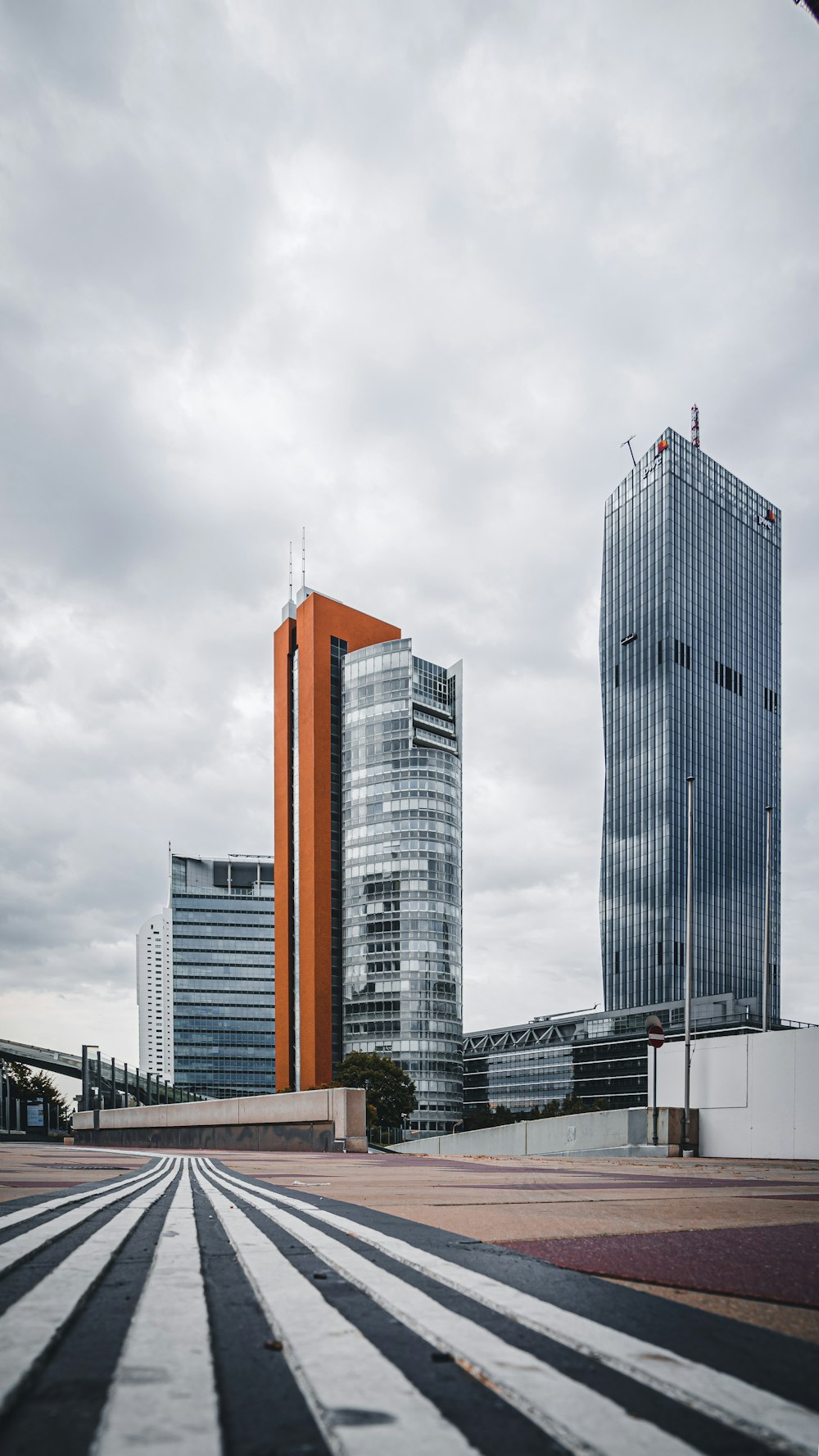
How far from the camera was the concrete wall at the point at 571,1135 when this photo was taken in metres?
32.4

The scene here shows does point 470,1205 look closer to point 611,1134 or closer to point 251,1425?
point 251,1425

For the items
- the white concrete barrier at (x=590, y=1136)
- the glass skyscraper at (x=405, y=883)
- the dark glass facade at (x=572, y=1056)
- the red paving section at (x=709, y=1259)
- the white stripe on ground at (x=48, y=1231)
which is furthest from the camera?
the glass skyscraper at (x=405, y=883)

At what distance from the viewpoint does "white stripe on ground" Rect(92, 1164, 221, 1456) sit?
2.23m

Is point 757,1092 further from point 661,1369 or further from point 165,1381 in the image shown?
point 165,1381

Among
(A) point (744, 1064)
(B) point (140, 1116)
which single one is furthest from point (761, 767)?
(A) point (744, 1064)

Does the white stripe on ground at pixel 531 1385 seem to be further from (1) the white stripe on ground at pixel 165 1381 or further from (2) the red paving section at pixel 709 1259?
(2) the red paving section at pixel 709 1259

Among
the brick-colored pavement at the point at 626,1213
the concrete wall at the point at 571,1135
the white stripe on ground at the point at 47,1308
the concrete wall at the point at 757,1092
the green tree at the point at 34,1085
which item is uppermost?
the white stripe on ground at the point at 47,1308

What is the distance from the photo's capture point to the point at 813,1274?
474cm

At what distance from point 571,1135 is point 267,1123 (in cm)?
1188

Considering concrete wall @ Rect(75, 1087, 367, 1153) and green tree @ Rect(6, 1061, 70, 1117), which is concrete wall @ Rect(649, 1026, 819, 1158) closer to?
concrete wall @ Rect(75, 1087, 367, 1153)

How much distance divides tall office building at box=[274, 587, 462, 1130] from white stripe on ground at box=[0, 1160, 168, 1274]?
11945 cm

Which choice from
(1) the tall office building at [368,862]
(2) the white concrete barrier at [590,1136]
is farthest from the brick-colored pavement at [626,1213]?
(1) the tall office building at [368,862]

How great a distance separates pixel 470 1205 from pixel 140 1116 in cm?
4794

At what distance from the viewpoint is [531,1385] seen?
2.68 m
